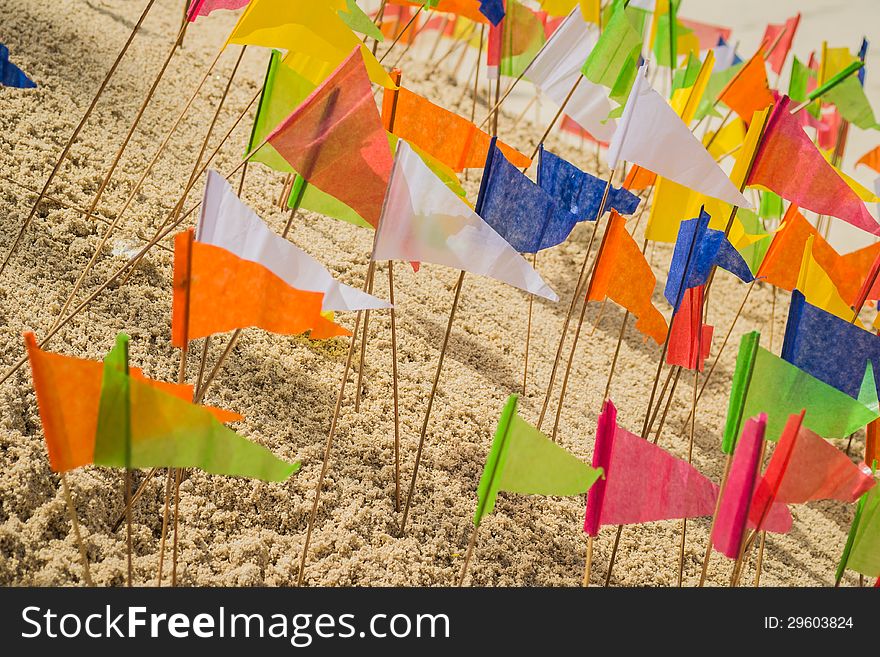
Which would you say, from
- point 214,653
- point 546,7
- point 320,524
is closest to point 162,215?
point 320,524

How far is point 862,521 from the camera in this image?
2.99 ft

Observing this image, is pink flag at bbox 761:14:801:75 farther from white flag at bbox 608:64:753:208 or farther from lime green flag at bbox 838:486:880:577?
lime green flag at bbox 838:486:880:577

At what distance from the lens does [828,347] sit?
3.09 feet

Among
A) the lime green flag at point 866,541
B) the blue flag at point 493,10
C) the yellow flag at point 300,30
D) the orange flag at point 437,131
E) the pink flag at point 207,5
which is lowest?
the lime green flag at point 866,541

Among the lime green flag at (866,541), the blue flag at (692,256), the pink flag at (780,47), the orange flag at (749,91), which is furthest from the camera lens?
the pink flag at (780,47)

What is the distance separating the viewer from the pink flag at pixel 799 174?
1.02m

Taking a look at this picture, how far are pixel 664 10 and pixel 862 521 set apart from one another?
4.20 ft

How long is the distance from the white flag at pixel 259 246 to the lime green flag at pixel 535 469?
0.16m

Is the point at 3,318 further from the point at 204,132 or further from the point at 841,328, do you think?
the point at 841,328

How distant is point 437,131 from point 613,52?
0.95ft

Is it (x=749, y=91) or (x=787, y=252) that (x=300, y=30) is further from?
(x=749, y=91)

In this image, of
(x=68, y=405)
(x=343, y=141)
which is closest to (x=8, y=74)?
(x=343, y=141)

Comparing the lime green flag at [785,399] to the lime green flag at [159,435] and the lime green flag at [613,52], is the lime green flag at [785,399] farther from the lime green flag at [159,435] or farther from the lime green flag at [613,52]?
the lime green flag at [613,52]

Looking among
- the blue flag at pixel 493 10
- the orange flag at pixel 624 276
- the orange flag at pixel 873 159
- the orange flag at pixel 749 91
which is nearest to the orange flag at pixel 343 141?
the orange flag at pixel 624 276
